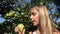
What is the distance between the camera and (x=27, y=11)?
2936mm

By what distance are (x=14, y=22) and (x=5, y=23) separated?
16 cm

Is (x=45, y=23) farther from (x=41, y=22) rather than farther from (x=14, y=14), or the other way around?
(x=14, y=14)

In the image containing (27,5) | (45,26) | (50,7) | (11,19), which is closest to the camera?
(45,26)

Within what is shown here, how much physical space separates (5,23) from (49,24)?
614 mm

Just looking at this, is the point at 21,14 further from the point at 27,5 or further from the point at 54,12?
the point at 54,12

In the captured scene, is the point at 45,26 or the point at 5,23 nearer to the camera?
the point at 45,26

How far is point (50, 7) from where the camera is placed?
3268 mm

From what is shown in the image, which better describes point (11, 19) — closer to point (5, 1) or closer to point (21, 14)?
point (21, 14)

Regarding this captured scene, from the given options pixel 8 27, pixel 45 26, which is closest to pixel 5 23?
pixel 8 27

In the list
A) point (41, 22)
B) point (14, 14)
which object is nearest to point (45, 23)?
point (41, 22)

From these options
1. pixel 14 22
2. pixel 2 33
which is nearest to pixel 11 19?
pixel 14 22

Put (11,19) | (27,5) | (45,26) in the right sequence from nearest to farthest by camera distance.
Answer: (45,26)
(11,19)
(27,5)

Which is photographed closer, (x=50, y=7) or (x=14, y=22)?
(x=14, y=22)

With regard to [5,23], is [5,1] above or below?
above
